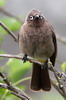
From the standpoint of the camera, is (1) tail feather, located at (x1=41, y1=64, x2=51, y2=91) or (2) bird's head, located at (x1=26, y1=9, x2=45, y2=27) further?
(2) bird's head, located at (x1=26, y1=9, x2=45, y2=27)

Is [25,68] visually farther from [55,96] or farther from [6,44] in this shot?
[6,44]

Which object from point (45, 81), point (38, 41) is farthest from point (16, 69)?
point (45, 81)

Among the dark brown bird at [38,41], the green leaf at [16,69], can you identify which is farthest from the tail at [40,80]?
the green leaf at [16,69]

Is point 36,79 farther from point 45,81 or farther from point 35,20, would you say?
point 35,20

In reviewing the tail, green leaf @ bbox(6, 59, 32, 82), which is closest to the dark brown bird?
the tail

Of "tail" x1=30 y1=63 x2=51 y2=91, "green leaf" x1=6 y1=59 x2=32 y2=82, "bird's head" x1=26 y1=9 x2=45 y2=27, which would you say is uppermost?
"bird's head" x1=26 y1=9 x2=45 y2=27

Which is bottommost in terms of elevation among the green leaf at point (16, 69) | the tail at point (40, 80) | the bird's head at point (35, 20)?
the tail at point (40, 80)

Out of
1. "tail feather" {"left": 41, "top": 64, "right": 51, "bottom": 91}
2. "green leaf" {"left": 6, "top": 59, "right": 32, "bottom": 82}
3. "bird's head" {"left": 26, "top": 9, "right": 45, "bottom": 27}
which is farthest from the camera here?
"bird's head" {"left": 26, "top": 9, "right": 45, "bottom": 27}

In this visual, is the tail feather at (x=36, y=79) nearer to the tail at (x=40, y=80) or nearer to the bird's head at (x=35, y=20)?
the tail at (x=40, y=80)

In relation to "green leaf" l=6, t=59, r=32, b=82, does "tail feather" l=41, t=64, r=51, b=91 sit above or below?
below

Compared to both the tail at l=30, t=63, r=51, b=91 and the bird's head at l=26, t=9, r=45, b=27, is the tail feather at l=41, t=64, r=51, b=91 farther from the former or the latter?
the bird's head at l=26, t=9, r=45, b=27
